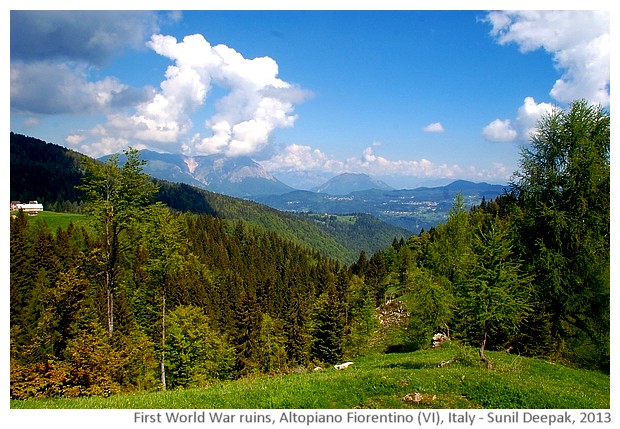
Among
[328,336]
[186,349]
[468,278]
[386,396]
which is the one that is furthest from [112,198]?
[328,336]

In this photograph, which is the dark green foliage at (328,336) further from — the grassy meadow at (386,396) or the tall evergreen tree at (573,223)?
the grassy meadow at (386,396)

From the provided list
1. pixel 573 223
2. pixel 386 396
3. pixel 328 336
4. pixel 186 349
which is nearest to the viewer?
pixel 386 396

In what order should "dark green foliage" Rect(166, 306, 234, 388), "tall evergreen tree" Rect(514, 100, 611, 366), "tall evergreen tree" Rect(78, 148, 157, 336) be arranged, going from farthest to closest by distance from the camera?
"dark green foliage" Rect(166, 306, 234, 388), "tall evergreen tree" Rect(78, 148, 157, 336), "tall evergreen tree" Rect(514, 100, 611, 366)

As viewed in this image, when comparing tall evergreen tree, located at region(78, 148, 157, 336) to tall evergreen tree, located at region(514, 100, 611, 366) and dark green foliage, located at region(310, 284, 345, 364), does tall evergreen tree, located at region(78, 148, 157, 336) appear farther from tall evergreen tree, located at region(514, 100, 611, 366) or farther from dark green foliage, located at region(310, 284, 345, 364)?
dark green foliage, located at region(310, 284, 345, 364)

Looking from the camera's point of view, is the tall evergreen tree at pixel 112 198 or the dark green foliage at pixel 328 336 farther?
the dark green foliage at pixel 328 336

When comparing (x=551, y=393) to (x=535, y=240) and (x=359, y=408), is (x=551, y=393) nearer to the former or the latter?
(x=359, y=408)

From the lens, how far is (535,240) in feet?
64.5

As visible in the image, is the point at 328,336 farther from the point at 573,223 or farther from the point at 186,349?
the point at 573,223

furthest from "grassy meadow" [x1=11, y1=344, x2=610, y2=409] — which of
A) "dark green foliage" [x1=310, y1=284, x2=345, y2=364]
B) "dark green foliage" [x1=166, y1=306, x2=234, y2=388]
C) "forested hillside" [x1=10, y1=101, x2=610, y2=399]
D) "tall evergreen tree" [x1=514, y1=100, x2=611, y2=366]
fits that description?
"dark green foliage" [x1=310, y1=284, x2=345, y2=364]

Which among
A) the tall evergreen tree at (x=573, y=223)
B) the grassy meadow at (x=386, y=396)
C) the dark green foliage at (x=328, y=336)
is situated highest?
the tall evergreen tree at (x=573, y=223)

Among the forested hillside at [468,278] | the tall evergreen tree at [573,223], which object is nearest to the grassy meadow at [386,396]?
the forested hillside at [468,278]

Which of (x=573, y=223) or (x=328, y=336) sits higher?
→ (x=573, y=223)

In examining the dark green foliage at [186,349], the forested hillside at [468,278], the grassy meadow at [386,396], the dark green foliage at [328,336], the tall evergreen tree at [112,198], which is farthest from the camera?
the dark green foliage at [328,336]
